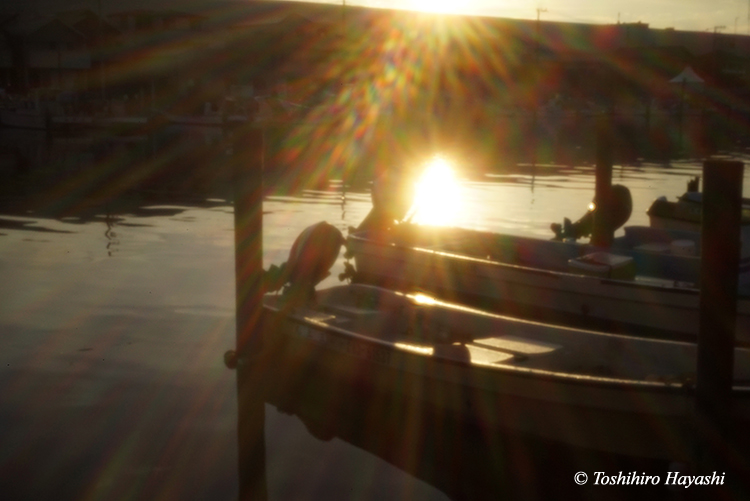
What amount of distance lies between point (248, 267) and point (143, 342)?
2.14 metres

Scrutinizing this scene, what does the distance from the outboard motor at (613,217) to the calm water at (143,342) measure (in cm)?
339

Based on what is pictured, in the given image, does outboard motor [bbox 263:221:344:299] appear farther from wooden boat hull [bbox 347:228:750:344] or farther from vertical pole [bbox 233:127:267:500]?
wooden boat hull [bbox 347:228:750:344]

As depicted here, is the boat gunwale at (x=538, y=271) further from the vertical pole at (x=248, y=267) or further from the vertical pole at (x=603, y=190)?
the vertical pole at (x=248, y=267)

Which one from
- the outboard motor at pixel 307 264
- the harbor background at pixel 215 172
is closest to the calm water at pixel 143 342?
the harbor background at pixel 215 172

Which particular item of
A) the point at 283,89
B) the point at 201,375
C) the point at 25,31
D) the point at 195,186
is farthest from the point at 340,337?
the point at 25,31

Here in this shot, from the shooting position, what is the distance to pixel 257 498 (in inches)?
255

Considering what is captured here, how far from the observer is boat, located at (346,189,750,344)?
10.2 m

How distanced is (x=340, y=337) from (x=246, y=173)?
1847mm

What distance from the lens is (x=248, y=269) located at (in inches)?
333

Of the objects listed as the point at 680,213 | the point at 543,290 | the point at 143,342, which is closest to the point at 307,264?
the point at 143,342

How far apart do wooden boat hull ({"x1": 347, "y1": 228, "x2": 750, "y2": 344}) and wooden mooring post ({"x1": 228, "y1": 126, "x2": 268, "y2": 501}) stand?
4.09 metres

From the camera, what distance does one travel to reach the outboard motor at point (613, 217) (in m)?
13.3

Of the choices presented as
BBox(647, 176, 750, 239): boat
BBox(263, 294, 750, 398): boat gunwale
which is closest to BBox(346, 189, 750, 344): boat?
BBox(647, 176, 750, 239): boat

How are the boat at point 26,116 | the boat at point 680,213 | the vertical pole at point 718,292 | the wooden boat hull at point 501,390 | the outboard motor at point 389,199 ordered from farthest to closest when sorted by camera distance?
the boat at point 26,116, the boat at point 680,213, the outboard motor at point 389,199, the wooden boat hull at point 501,390, the vertical pole at point 718,292
